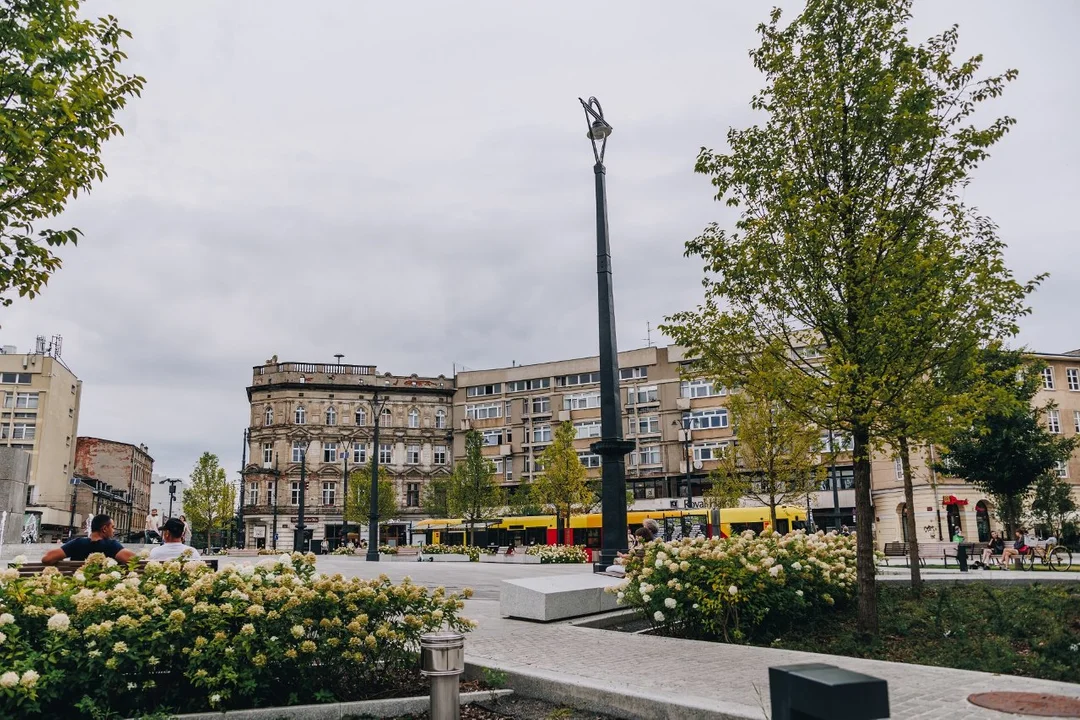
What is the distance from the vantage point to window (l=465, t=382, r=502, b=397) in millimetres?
73750

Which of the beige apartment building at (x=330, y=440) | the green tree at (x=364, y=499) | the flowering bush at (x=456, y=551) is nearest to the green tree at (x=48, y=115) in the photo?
the flowering bush at (x=456, y=551)

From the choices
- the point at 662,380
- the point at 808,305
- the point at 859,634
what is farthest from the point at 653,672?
the point at 662,380

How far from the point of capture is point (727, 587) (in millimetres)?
8742

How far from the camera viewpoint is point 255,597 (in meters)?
5.78

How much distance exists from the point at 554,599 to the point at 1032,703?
19.8ft

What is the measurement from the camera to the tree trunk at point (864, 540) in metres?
9.15

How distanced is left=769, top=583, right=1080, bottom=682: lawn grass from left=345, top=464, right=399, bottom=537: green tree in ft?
182

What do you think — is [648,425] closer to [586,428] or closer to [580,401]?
[586,428]

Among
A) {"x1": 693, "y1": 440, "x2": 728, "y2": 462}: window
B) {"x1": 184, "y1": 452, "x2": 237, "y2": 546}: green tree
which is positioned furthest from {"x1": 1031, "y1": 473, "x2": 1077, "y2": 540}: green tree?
{"x1": 184, "y1": 452, "x2": 237, "y2": 546}: green tree

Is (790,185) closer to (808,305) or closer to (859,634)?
(808,305)

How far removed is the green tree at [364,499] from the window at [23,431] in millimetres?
29842

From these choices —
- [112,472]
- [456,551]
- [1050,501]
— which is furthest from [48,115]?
[112,472]

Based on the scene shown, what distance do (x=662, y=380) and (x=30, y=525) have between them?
146 feet

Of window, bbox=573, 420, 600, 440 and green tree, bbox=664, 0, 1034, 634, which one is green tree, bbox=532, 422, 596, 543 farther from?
green tree, bbox=664, 0, 1034, 634
